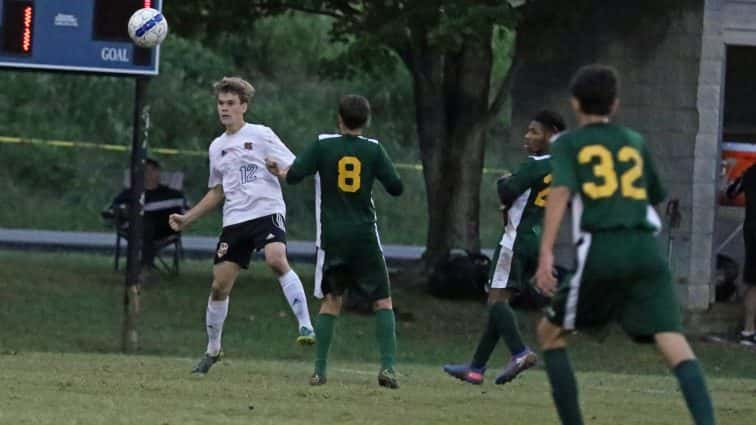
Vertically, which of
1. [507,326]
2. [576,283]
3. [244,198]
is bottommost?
[507,326]

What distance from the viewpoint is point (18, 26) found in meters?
15.9

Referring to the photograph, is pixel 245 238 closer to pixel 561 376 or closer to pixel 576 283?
pixel 561 376

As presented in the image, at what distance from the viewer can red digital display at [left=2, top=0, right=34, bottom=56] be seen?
15812mm

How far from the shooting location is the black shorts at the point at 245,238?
1234 centimetres

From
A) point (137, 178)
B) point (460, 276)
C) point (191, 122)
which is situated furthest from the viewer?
point (191, 122)

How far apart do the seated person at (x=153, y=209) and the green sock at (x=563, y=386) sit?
14.2 meters

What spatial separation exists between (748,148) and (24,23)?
33.2 feet

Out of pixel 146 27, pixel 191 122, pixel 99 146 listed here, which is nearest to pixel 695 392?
Answer: pixel 146 27

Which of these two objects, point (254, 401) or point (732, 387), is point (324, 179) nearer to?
point (254, 401)

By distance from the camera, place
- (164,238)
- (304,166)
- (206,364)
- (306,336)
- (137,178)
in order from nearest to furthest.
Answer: (304,166)
(306,336)
(206,364)
(137,178)
(164,238)

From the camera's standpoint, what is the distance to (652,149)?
20859mm

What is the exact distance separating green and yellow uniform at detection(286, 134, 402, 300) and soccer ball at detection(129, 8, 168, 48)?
13.0 ft

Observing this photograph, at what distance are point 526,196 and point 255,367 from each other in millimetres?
3095

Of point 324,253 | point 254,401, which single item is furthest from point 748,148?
point 254,401
